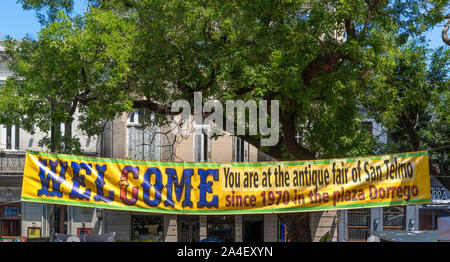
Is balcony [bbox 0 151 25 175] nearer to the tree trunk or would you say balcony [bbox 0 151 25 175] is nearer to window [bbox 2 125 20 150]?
window [bbox 2 125 20 150]

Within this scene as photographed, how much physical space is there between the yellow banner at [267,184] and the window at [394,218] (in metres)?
11.3

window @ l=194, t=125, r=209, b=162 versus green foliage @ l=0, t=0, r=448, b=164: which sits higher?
green foliage @ l=0, t=0, r=448, b=164

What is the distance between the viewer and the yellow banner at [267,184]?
405 inches

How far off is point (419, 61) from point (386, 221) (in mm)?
9908

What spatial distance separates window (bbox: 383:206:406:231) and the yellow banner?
11.3m

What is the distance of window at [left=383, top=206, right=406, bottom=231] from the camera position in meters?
21.2

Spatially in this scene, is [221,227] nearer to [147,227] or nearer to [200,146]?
[147,227]

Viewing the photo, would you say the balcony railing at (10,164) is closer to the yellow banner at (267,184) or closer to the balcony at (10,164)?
the balcony at (10,164)

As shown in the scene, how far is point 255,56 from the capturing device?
39.3ft

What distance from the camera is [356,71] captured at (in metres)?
12.0

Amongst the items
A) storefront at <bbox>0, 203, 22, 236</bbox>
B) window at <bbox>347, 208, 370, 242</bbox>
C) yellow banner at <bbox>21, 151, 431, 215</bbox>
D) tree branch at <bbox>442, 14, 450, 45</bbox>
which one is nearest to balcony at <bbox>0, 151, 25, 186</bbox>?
storefront at <bbox>0, 203, 22, 236</bbox>

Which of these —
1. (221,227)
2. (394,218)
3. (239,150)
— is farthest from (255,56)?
(394,218)

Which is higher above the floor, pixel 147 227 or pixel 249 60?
pixel 249 60

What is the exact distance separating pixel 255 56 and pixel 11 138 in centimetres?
1398
